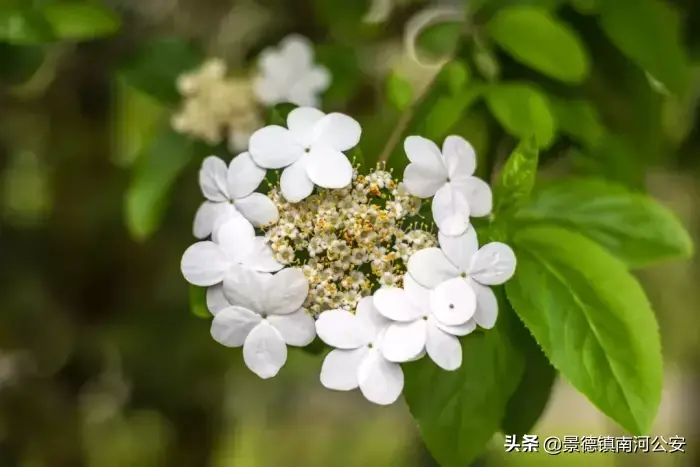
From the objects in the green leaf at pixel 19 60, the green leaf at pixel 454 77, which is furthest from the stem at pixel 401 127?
the green leaf at pixel 19 60

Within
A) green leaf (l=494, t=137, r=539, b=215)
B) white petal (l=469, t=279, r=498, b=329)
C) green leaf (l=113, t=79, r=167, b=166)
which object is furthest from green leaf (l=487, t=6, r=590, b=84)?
green leaf (l=113, t=79, r=167, b=166)

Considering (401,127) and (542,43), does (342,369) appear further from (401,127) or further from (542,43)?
(542,43)

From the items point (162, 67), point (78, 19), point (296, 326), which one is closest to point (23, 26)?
point (78, 19)

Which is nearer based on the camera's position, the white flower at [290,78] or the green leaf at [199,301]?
the green leaf at [199,301]

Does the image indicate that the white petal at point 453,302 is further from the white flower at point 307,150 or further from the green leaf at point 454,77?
the green leaf at point 454,77

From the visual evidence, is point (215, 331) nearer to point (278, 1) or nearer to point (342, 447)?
point (278, 1)

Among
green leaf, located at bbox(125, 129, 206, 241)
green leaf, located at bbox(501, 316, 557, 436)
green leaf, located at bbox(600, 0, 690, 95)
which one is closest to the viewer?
green leaf, located at bbox(501, 316, 557, 436)

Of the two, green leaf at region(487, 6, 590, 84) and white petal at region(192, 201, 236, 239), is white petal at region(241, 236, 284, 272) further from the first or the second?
green leaf at region(487, 6, 590, 84)

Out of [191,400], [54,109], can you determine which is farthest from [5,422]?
[54,109]
